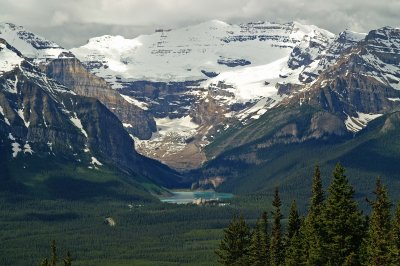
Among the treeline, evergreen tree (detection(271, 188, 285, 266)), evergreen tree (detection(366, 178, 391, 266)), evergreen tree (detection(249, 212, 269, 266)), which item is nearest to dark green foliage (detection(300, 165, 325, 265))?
the treeline

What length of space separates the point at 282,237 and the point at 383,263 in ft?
155

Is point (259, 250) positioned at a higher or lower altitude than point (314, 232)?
lower

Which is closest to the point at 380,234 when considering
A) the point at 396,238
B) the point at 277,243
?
the point at 396,238

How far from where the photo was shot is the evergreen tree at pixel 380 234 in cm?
10688

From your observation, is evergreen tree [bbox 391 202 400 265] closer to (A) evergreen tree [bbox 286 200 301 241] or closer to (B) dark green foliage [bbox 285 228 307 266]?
(B) dark green foliage [bbox 285 228 307 266]

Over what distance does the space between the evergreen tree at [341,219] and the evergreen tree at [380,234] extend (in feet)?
11.7

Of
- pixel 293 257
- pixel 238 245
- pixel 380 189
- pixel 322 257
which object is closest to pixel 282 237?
pixel 238 245

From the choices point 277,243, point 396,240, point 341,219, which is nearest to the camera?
point 396,240

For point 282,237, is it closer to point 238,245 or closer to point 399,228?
point 238,245

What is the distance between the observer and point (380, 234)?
10706 centimetres

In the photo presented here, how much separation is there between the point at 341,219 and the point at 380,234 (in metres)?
6.55

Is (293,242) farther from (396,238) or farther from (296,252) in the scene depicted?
(396,238)

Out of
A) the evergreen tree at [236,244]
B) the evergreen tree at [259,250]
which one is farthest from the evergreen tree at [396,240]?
the evergreen tree at [236,244]

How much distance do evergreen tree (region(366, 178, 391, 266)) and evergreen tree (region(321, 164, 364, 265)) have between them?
11.7ft
